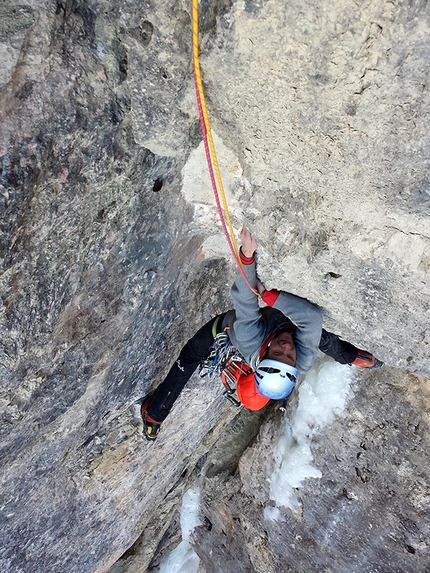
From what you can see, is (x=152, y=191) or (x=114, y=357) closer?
(x=152, y=191)

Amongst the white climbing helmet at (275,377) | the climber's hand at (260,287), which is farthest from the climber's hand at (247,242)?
the white climbing helmet at (275,377)

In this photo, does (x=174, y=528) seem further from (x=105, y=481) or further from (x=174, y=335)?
(x=174, y=335)

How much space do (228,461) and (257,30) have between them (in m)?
4.54

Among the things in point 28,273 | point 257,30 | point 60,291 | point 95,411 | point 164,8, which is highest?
point 164,8

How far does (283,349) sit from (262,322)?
29 cm

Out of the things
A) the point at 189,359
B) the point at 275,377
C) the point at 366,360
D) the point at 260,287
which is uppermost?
the point at 260,287

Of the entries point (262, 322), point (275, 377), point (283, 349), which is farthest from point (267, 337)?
point (275, 377)

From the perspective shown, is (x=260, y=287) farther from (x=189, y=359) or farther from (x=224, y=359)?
(x=189, y=359)

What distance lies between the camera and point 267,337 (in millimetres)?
2693

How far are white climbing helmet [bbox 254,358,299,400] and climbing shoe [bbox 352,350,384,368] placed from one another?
94 cm

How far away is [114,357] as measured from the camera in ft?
8.95

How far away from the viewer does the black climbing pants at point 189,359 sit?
122 inches

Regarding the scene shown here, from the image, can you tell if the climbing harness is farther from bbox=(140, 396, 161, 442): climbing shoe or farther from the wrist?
the wrist

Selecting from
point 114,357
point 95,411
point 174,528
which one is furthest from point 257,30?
point 174,528
